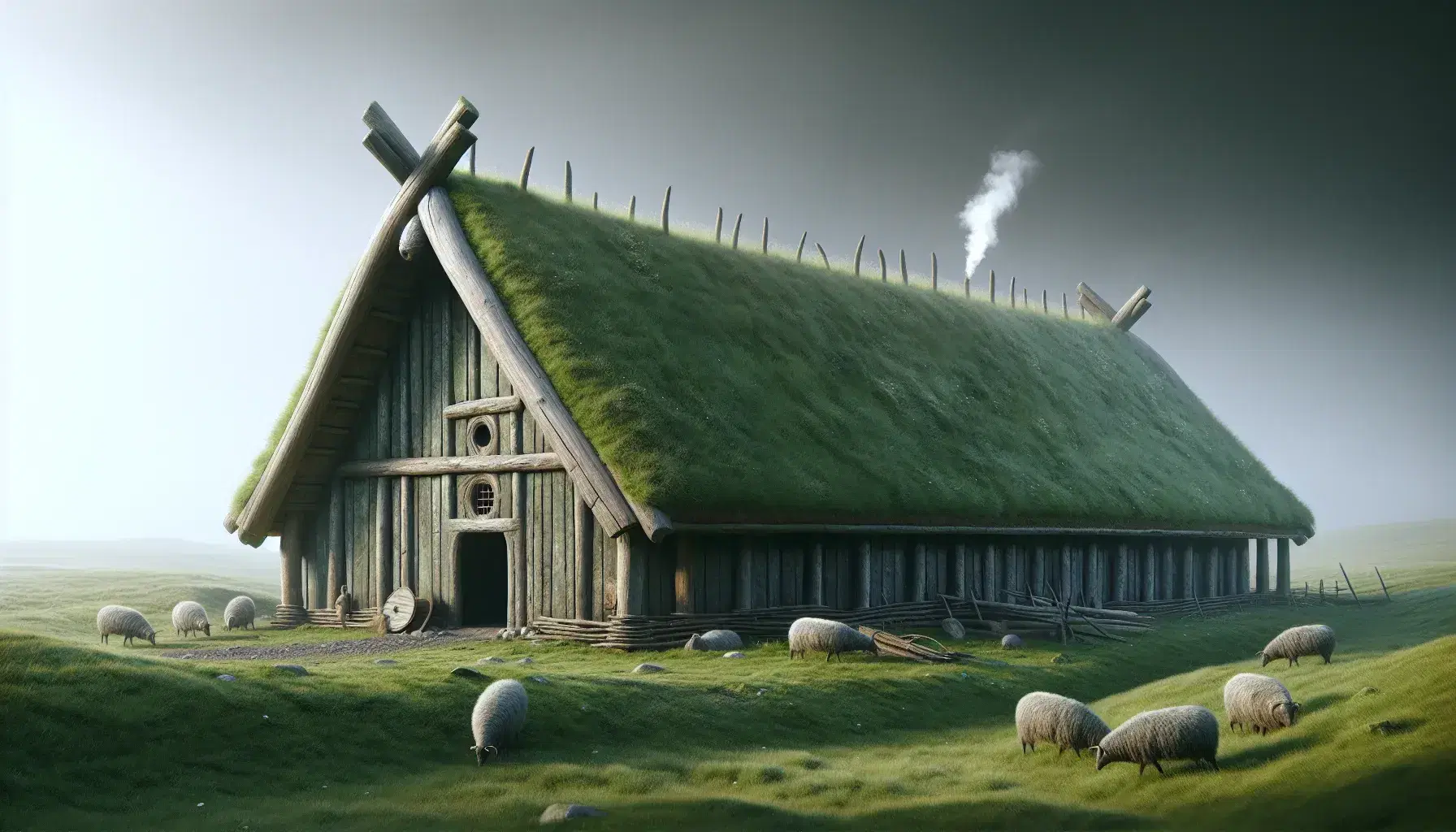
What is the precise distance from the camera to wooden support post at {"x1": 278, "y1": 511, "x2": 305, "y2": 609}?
95.6 feet

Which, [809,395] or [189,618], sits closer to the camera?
[189,618]

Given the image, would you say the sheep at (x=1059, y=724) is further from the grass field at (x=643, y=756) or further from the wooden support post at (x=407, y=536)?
the wooden support post at (x=407, y=536)

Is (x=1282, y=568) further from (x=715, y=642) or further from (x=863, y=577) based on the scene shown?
(x=715, y=642)

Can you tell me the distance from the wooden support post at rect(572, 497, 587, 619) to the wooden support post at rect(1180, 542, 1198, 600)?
22.5 m

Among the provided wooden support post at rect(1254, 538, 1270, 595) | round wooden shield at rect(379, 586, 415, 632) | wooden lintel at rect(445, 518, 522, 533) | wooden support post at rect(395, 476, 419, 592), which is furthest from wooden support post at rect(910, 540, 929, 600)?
wooden support post at rect(1254, 538, 1270, 595)

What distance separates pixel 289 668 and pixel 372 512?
41.7 feet

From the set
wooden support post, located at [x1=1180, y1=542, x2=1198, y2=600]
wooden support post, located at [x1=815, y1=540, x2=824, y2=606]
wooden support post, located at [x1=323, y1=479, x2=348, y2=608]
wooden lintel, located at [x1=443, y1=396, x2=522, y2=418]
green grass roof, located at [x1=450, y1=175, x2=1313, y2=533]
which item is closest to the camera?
green grass roof, located at [x1=450, y1=175, x2=1313, y2=533]

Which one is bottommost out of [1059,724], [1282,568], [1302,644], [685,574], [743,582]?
[1282,568]

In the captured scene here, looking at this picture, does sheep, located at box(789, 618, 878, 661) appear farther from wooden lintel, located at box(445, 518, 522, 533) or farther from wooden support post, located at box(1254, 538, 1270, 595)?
wooden support post, located at box(1254, 538, 1270, 595)

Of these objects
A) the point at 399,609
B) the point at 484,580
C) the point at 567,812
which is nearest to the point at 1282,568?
the point at 484,580

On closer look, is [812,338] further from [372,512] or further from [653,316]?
[372,512]

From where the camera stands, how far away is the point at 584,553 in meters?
23.2

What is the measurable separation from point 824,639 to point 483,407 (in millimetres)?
9203

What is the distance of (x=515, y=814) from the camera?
1163 cm
